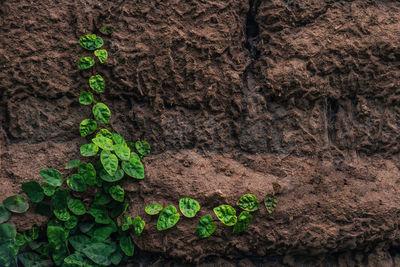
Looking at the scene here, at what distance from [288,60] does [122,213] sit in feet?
3.21

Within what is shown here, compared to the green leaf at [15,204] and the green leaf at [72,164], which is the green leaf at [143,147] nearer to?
the green leaf at [72,164]

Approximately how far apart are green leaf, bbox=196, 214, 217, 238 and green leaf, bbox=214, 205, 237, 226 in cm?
4

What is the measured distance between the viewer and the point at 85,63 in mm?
1785

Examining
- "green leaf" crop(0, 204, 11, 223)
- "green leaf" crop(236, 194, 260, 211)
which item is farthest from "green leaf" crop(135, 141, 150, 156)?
"green leaf" crop(0, 204, 11, 223)

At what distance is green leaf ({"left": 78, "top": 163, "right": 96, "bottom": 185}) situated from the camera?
1.74 metres

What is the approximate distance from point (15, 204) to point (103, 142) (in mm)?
420

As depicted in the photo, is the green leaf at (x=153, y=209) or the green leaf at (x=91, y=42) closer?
the green leaf at (x=153, y=209)

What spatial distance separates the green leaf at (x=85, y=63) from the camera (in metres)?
1.78

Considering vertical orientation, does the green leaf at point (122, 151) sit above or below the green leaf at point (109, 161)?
above

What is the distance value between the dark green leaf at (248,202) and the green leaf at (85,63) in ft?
2.75

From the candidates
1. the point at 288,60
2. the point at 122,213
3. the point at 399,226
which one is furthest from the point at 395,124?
the point at 122,213

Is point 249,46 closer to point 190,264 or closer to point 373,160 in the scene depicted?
point 373,160

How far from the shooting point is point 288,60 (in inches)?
74.9

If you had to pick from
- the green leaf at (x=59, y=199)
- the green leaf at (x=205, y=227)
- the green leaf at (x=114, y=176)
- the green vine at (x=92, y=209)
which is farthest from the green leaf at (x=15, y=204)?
the green leaf at (x=205, y=227)
